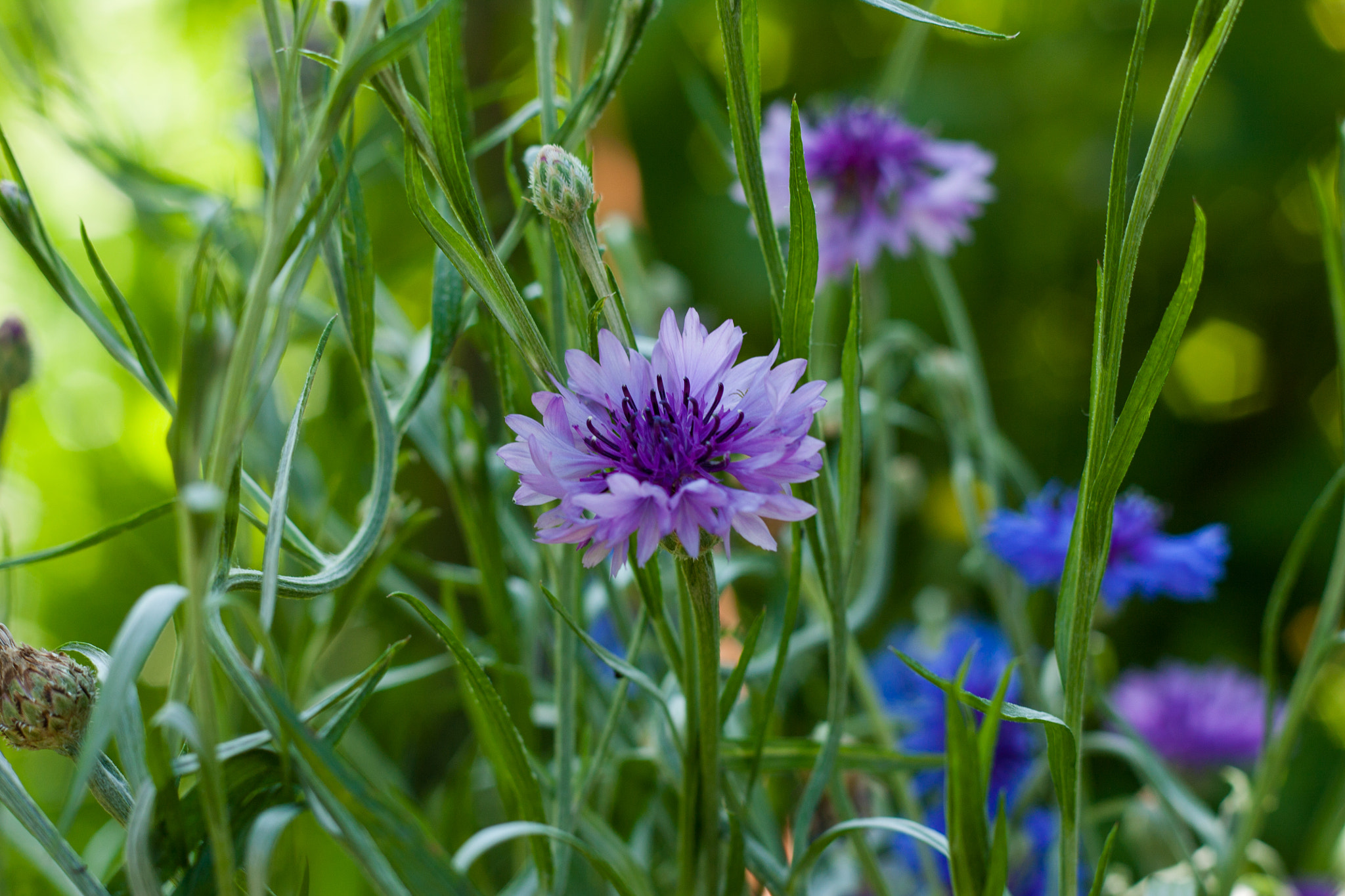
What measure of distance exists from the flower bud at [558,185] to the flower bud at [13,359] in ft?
0.52

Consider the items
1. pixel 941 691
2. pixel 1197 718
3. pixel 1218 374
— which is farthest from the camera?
pixel 1218 374

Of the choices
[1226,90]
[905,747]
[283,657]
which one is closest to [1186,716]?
[905,747]

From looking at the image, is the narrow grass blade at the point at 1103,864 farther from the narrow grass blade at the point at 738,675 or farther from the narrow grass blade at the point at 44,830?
the narrow grass blade at the point at 44,830

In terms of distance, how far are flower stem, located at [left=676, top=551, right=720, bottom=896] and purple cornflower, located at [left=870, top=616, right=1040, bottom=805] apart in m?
0.17

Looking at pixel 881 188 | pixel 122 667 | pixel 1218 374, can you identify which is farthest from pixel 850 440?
pixel 1218 374

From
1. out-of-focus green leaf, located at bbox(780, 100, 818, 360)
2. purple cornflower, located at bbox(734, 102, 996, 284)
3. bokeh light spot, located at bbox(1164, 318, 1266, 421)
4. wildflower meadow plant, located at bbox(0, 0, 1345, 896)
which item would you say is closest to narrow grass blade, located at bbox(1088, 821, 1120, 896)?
wildflower meadow plant, located at bbox(0, 0, 1345, 896)

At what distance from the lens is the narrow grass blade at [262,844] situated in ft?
0.50

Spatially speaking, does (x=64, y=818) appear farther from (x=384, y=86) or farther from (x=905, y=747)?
(x=905, y=747)

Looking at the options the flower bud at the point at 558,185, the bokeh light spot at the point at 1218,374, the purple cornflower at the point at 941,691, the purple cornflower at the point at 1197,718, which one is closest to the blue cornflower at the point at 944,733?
the purple cornflower at the point at 941,691

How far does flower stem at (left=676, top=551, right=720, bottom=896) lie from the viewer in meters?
0.20

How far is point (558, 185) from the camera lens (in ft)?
0.65

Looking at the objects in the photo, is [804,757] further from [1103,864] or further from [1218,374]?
[1218,374]

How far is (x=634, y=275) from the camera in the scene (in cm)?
45

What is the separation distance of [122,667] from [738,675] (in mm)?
124
